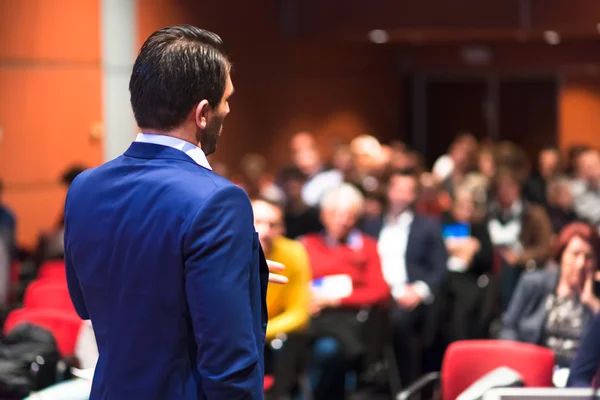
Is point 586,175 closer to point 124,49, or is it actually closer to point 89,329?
point 124,49

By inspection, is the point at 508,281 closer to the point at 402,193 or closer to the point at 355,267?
the point at 402,193

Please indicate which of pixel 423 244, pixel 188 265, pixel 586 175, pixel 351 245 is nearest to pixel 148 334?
pixel 188 265

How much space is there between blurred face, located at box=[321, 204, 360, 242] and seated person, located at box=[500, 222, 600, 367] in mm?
1509

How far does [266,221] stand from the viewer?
17.7 feet

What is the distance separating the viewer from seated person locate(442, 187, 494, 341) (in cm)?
739

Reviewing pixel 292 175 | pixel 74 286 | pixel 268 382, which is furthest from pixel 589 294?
pixel 292 175

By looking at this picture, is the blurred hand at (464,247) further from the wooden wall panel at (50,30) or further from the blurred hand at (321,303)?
the wooden wall panel at (50,30)

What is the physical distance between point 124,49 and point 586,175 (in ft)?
15.8

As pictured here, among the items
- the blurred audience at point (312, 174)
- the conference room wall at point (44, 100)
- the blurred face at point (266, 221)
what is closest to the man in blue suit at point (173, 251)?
the blurred face at point (266, 221)

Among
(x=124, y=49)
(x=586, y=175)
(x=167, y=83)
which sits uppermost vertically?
(x=124, y=49)

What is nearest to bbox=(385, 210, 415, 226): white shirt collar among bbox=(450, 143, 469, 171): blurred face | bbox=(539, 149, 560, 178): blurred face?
bbox=(450, 143, 469, 171): blurred face

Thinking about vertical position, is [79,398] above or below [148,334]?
below

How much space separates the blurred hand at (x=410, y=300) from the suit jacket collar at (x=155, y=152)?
5.39m

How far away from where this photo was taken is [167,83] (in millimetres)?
1756
